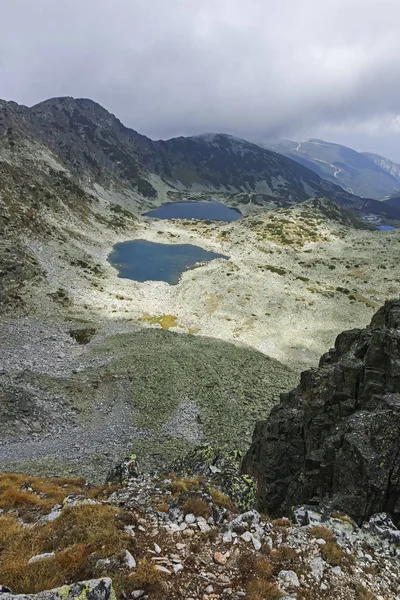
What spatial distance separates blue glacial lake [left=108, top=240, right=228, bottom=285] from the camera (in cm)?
9374

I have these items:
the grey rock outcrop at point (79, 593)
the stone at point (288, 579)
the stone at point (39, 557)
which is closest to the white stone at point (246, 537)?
the stone at point (288, 579)

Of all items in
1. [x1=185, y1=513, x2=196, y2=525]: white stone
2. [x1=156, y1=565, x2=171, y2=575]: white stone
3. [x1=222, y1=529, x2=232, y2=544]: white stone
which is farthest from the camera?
[x1=185, y1=513, x2=196, y2=525]: white stone

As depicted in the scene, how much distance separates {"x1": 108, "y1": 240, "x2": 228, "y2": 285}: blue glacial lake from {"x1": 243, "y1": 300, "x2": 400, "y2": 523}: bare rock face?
216 ft

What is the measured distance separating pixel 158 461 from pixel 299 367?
28.3 meters

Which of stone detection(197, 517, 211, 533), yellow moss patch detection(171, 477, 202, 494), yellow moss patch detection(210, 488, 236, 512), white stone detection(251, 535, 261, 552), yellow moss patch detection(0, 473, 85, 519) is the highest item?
white stone detection(251, 535, 261, 552)

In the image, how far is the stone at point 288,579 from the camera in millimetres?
10297

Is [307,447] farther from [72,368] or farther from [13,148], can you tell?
[13,148]

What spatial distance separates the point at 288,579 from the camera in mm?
10477

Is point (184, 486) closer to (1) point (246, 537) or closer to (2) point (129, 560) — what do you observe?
(1) point (246, 537)

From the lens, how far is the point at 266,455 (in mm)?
21594

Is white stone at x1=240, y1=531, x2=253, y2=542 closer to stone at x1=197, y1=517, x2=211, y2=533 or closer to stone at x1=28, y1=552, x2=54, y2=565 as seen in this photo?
stone at x1=197, y1=517, x2=211, y2=533

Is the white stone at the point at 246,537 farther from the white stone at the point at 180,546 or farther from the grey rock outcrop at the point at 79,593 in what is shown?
the grey rock outcrop at the point at 79,593

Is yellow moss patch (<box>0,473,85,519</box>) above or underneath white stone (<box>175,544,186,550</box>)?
underneath

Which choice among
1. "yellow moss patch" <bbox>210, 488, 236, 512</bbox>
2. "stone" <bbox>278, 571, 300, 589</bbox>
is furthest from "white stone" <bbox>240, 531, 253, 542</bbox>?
"yellow moss patch" <bbox>210, 488, 236, 512</bbox>
